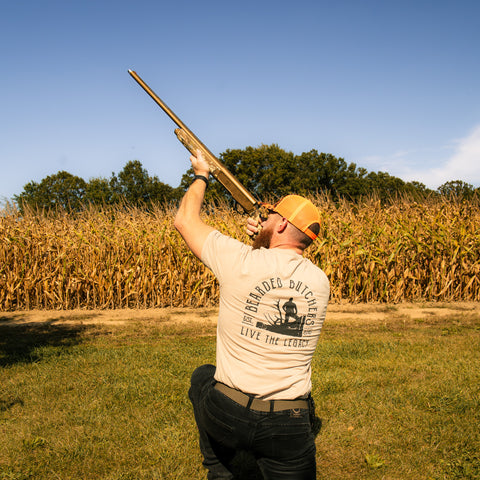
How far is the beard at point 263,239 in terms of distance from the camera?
108 inches

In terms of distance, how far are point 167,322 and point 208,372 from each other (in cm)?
585

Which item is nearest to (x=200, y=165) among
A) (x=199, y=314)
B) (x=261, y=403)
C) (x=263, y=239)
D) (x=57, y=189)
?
(x=263, y=239)

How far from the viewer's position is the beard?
9.00ft

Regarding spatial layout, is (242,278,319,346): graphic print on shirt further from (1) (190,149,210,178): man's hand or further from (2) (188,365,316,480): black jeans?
(1) (190,149,210,178): man's hand

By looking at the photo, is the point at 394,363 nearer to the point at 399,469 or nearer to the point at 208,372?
the point at 399,469

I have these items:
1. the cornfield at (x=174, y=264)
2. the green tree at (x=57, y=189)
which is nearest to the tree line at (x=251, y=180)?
the green tree at (x=57, y=189)

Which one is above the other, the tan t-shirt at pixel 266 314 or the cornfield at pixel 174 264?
the tan t-shirt at pixel 266 314

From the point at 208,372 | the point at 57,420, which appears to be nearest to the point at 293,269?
the point at 208,372

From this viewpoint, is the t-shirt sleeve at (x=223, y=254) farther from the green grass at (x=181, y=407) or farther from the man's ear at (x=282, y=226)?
the green grass at (x=181, y=407)

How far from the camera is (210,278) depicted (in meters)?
10.1

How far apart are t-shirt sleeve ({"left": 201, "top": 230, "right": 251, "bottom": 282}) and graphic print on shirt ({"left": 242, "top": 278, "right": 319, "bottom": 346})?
192 mm

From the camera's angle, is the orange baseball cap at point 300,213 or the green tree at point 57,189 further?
the green tree at point 57,189

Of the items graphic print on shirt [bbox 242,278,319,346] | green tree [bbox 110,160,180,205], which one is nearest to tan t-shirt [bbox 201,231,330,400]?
graphic print on shirt [bbox 242,278,319,346]

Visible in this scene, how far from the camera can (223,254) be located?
251 cm
